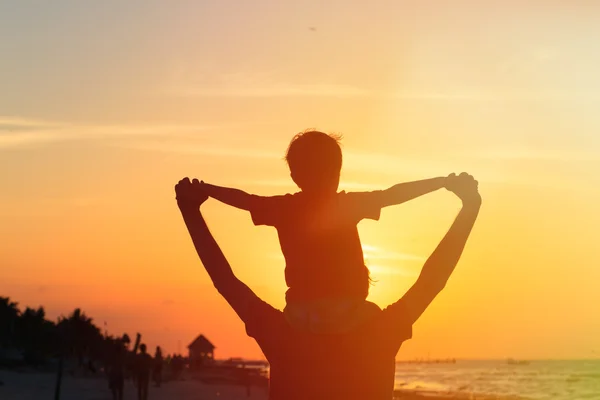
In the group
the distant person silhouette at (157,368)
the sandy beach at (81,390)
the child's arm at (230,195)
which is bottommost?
the sandy beach at (81,390)

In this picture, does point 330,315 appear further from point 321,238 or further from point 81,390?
point 81,390

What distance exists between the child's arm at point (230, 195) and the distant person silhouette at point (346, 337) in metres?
0.15

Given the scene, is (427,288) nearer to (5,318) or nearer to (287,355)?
(287,355)

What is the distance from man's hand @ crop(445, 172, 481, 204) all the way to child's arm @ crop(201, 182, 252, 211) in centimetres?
51

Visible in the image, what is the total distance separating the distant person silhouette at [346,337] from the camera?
6.80ft

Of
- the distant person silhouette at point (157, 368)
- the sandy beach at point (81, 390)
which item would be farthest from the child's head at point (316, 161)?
the distant person silhouette at point (157, 368)

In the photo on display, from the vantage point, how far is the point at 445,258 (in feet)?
6.98

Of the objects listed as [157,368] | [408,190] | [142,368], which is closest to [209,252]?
[408,190]

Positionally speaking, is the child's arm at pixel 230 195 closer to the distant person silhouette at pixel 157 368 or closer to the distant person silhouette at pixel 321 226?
the distant person silhouette at pixel 321 226

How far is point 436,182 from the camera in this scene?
2.19 metres

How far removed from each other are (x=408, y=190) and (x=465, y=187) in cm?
14

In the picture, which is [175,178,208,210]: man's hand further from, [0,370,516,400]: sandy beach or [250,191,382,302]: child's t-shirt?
[0,370,516,400]: sandy beach

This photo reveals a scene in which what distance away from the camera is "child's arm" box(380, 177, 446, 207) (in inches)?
86.4

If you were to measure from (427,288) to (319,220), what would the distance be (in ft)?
1.02
